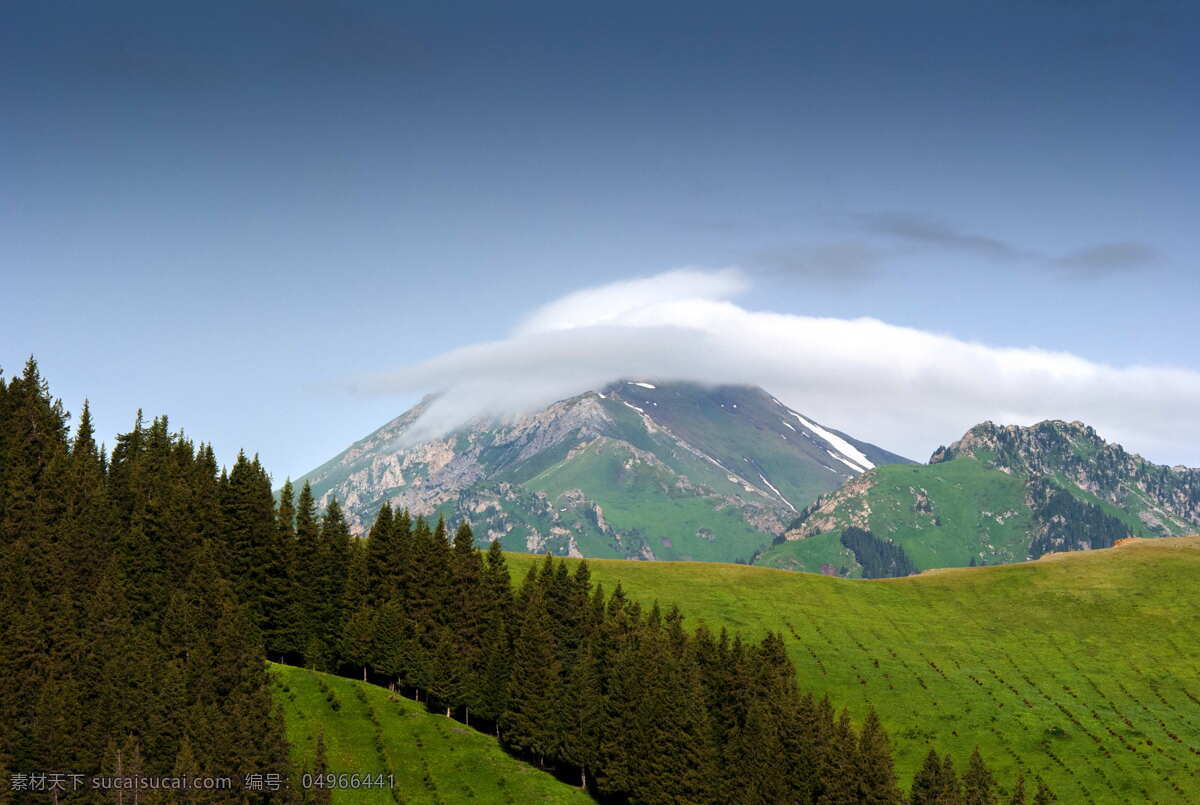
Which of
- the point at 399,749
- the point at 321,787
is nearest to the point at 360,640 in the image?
the point at 399,749

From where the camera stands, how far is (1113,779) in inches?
5138

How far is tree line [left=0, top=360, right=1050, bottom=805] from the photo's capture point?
102 meters

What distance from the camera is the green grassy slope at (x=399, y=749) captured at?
109688 mm

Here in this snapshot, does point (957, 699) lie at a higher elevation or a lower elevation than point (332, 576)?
lower

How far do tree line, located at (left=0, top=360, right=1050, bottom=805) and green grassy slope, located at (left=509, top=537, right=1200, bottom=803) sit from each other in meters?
16.7

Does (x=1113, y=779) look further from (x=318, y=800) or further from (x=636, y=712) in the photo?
(x=318, y=800)

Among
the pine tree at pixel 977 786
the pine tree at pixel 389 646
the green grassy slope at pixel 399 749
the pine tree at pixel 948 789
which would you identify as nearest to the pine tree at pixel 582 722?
the green grassy slope at pixel 399 749

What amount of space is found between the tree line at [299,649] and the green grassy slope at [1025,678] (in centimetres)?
1671

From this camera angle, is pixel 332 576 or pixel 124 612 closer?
pixel 124 612

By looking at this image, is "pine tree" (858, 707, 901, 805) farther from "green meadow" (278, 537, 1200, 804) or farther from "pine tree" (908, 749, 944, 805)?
"green meadow" (278, 537, 1200, 804)

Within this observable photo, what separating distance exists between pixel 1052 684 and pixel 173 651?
12487cm

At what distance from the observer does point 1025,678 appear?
16662cm

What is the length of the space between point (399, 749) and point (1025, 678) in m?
101

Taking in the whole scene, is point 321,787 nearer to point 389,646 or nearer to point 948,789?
point 389,646
